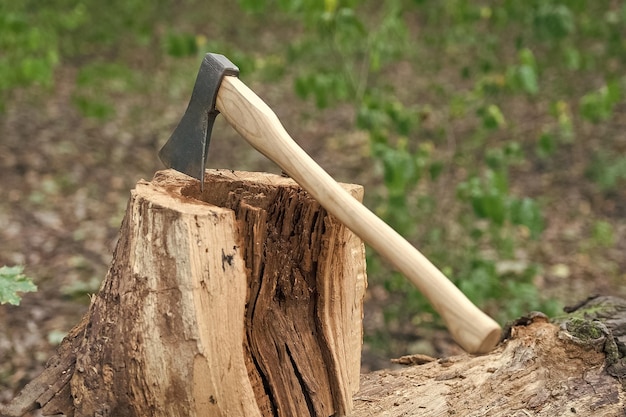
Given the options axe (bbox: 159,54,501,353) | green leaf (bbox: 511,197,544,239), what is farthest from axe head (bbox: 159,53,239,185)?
green leaf (bbox: 511,197,544,239)

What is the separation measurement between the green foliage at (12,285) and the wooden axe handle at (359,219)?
94 centimetres

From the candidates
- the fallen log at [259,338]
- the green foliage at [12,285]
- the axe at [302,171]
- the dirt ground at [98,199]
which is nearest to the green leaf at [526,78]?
the fallen log at [259,338]

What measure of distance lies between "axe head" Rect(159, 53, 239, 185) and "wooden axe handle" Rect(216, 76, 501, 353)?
0.11 ft

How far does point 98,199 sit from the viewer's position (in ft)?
19.5

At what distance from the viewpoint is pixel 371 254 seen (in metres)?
4.32

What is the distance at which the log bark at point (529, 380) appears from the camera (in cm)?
239

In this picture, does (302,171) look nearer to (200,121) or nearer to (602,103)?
(200,121)

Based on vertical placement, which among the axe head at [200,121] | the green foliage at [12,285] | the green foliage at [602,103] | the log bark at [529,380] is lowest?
the log bark at [529,380]

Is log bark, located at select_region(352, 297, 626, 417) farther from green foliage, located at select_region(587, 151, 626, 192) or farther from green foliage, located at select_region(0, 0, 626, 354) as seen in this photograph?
green foliage, located at select_region(587, 151, 626, 192)

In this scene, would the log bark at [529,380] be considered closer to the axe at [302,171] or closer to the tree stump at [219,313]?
the tree stump at [219,313]

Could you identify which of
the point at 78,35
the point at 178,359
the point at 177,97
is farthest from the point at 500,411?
the point at 177,97

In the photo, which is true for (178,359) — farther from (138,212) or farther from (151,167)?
(151,167)

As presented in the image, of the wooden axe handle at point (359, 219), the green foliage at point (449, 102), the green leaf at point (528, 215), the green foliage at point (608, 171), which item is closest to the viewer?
the wooden axe handle at point (359, 219)

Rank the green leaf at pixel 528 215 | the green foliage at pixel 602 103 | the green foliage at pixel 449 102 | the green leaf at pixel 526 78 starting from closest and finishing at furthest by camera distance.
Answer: the green leaf at pixel 528 215 → the green leaf at pixel 526 78 → the green foliage at pixel 449 102 → the green foliage at pixel 602 103
